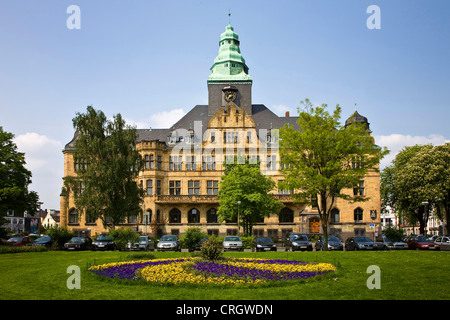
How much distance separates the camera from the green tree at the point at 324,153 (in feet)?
113

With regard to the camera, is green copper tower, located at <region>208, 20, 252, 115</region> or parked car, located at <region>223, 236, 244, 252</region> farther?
green copper tower, located at <region>208, 20, 252, 115</region>

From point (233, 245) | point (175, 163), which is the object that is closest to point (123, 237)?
point (233, 245)

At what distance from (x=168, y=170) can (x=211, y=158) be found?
22.2ft

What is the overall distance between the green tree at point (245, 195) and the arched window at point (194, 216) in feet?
44.1

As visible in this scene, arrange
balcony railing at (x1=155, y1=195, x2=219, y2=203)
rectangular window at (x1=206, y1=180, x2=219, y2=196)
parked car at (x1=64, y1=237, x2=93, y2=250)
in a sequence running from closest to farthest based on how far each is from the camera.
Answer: parked car at (x1=64, y1=237, x2=93, y2=250), balcony railing at (x1=155, y1=195, x2=219, y2=203), rectangular window at (x1=206, y1=180, x2=219, y2=196)

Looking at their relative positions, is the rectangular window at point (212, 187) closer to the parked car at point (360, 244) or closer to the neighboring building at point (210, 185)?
the neighboring building at point (210, 185)

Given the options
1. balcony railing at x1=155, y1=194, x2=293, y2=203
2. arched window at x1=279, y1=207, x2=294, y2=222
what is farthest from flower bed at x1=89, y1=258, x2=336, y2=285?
arched window at x1=279, y1=207, x2=294, y2=222

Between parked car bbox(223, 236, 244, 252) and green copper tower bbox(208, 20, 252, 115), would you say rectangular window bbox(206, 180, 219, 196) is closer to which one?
green copper tower bbox(208, 20, 252, 115)

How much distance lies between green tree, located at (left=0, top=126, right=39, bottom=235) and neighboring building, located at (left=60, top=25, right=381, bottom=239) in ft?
26.7

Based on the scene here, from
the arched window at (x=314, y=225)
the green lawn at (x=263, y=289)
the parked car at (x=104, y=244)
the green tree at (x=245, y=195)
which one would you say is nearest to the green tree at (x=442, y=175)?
the arched window at (x=314, y=225)

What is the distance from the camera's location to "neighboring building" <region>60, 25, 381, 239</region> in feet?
214

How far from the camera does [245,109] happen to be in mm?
72062

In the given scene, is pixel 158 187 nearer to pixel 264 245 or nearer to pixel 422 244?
pixel 264 245
